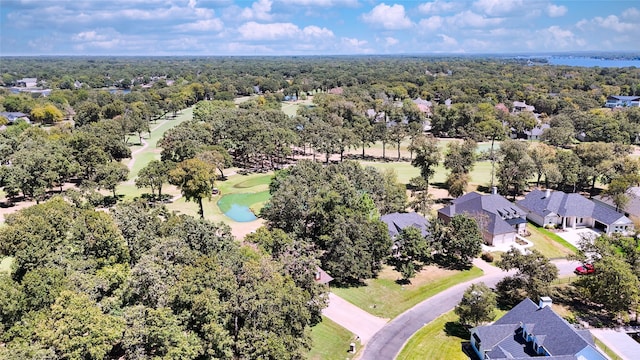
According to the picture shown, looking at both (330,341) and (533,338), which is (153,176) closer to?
(330,341)

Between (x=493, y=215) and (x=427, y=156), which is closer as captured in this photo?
(x=493, y=215)

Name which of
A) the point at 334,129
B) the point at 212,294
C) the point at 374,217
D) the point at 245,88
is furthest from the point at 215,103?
the point at 212,294

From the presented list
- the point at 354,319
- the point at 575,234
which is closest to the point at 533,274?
the point at 354,319

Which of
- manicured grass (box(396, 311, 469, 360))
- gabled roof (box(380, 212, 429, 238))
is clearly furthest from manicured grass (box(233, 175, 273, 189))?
manicured grass (box(396, 311, 469, 360))

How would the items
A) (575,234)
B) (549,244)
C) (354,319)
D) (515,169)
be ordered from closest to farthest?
(354,319), (549,244), (575,234), (515,169)

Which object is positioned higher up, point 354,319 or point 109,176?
point 109,176

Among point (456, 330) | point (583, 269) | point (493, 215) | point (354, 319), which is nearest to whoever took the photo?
point (456, 330)

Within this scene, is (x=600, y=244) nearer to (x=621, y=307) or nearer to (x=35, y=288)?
(x=621, y=307)
